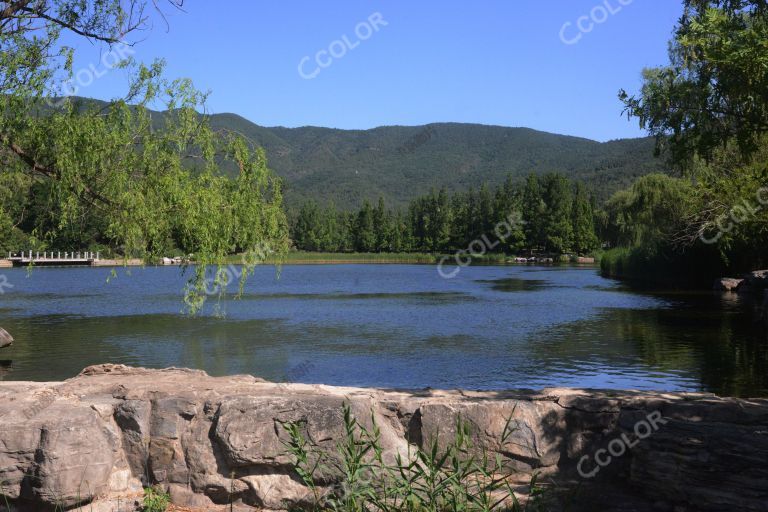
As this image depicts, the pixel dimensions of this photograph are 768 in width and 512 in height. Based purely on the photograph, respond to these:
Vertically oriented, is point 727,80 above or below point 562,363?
above

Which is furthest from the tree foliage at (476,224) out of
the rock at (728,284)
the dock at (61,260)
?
the rock at (728,284)

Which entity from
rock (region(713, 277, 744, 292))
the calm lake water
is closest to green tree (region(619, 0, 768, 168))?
the calm lake water

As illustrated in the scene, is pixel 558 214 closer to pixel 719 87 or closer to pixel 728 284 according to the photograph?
pixel 728 284

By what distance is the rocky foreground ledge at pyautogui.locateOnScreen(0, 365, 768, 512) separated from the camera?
15.5ft

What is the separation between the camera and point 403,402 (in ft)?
16.9

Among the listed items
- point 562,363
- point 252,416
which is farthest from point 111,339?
point 252,416

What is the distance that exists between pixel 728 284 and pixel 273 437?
1242 inches

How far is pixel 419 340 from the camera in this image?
18.3 meters

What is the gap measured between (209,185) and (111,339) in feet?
26.2

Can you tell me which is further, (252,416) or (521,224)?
(521,224)

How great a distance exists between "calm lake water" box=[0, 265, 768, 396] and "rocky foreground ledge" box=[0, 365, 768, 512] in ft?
23.6

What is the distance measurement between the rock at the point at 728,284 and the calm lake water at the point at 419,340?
57.9 inches

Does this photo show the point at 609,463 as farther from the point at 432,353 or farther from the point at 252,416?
the point at 432,353

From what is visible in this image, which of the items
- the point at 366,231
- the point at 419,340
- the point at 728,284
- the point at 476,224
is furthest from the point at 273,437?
the point at 366,231
